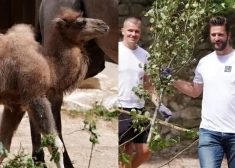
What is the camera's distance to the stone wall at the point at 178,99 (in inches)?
163

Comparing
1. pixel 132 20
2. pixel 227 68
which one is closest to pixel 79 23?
pixel 132 20

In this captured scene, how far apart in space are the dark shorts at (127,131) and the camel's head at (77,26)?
0.54 meters

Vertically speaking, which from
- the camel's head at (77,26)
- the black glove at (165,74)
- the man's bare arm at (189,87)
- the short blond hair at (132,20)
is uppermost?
the short blond hair at (132,20)

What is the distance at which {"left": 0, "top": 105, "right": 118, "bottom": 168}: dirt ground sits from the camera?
4.50 metres

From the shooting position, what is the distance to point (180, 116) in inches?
171

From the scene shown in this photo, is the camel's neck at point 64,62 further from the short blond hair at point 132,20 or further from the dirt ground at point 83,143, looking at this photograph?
the short blond hair at point 132,20

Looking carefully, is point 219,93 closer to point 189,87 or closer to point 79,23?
point 189,87

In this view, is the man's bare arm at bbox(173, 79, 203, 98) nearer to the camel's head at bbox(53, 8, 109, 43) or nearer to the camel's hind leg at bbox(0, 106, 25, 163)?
the camel's head at bbox(53, 8, 109, 43)

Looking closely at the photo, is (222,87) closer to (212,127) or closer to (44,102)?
(212,127)

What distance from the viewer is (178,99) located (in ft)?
14.3

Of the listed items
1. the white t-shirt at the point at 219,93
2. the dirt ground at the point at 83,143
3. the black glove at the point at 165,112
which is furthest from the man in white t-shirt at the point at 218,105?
the dirt ground at the point at 83,143

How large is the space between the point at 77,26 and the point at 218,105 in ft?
3.37

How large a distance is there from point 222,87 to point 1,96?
1308 millimetres

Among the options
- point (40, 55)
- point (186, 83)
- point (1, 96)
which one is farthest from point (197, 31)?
point (1, 96)
